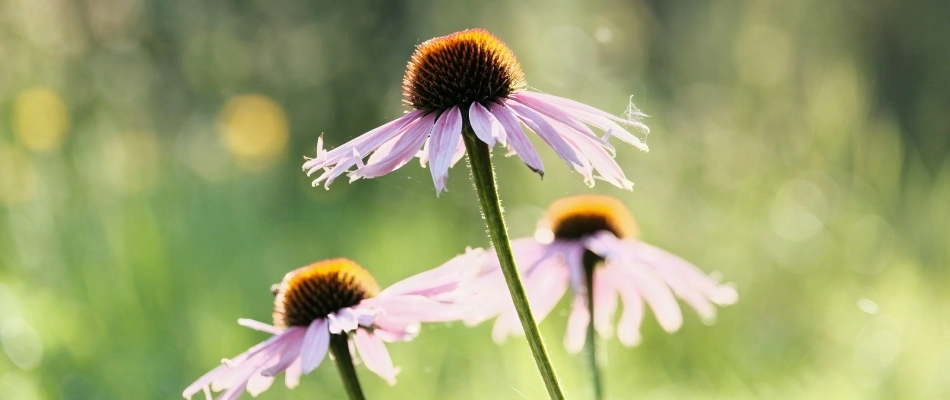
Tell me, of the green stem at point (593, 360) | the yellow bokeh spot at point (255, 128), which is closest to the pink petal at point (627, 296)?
the green stem at point (593, 360)

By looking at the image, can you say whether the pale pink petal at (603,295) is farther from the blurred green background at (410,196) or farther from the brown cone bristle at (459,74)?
the brown cone bristle at (459,74)

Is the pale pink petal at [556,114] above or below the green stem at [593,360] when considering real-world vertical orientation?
above

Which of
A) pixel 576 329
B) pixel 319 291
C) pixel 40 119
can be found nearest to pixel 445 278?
pixel 319 291

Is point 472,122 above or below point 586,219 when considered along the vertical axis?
below

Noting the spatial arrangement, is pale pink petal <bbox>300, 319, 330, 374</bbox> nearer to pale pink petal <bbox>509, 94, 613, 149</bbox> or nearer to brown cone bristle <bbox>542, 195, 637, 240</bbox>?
pale pink petal <bbox>509, 94, 613, 149</bbox>

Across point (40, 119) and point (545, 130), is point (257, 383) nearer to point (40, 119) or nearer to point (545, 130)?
point (545, 130)

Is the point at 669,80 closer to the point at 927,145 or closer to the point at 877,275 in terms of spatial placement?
the point at 927,145
